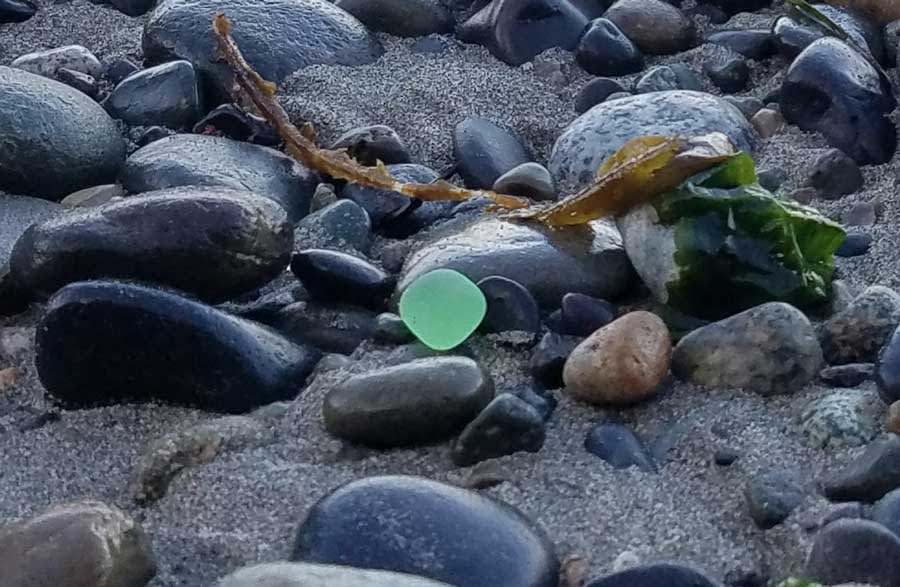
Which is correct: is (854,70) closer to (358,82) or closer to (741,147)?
(741,147)

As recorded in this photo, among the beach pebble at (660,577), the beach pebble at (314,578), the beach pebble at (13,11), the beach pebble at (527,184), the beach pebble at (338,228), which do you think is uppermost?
the beach pebble at (314,578)

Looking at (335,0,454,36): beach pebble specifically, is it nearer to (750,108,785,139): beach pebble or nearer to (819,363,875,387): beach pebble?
(750,108,785,139): beach pebble

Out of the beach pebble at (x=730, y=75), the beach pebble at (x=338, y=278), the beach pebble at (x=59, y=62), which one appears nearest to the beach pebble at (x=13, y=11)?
the beach pebble at (x=59, y=62)

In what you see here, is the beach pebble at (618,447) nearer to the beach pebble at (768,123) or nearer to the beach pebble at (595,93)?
the beach pebble at (768,123)

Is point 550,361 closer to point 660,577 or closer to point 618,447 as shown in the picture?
point 618,447

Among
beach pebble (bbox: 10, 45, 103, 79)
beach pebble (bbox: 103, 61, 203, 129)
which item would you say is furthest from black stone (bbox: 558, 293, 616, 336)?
beach pebble (bbox: 10, 45, 103, 79)
